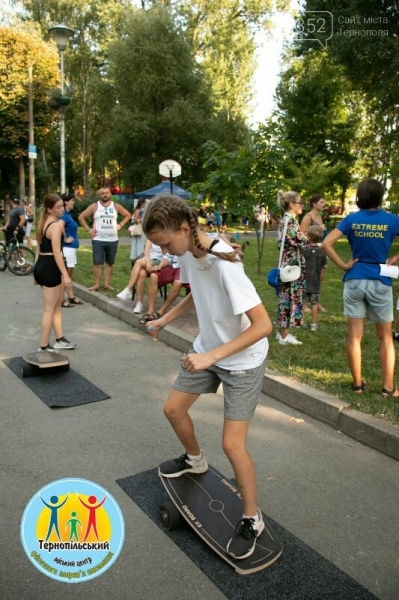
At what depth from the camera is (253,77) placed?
1518 inches

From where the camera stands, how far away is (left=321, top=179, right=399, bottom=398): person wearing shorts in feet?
14.3

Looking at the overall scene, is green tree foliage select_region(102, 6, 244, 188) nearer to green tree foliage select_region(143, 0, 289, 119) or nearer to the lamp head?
green tree foliage select_region(143, 0, 289, 119)

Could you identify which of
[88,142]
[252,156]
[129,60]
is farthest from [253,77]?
[252,156]

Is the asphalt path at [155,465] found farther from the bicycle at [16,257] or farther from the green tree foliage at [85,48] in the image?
the green tree foliage at [85,48]

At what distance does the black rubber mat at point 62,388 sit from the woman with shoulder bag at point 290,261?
252cm

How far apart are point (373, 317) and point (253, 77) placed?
38401mm

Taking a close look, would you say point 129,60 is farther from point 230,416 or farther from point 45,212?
point 230,416

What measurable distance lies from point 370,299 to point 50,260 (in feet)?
11.7

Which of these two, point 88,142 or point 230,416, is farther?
point 88,142

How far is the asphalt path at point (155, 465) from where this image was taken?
2.51m

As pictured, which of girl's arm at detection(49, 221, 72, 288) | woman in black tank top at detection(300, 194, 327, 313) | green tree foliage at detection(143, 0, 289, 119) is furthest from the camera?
green tree foliage at detection(143, 0, 289, 119)

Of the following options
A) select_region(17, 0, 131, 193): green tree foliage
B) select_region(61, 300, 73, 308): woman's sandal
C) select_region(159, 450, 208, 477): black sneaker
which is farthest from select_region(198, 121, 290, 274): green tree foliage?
select_region(17, 0, 131, 193): green tree foliage

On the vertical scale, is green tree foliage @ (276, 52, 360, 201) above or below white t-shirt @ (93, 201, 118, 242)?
above

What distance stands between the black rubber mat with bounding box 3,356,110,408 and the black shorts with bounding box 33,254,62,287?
3.29 feet
